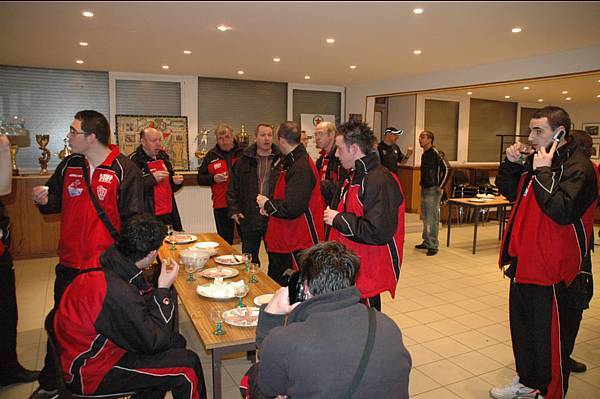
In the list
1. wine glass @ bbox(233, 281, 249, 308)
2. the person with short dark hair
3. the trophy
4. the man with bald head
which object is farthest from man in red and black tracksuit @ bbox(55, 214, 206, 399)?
the person with short dark hair

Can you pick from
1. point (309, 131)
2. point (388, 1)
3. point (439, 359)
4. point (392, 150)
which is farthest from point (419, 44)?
point (309, 131)

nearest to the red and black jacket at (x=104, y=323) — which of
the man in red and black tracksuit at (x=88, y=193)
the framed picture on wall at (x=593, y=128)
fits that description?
the man in red and black tracksuit at (x=88, y=193)

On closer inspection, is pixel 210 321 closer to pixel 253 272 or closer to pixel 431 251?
pixel 253 272

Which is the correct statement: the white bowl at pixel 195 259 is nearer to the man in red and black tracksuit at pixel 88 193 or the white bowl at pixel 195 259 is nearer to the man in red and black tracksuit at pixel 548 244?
the man in red and black tracksuit at pixel 88 193

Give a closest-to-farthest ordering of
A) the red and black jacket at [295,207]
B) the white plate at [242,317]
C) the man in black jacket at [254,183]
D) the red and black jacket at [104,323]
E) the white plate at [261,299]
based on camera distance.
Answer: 1. the red and black jacket at [104,323]
2. the white plate at [242,317]
3. the white plate at [261,299]
4. the red and black jacket at [295,207]
5. the man in black jacket at [254,183]

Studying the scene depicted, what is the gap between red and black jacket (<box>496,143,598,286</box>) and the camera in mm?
2480

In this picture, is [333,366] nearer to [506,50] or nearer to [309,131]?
[506,50]

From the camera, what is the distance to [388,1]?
136 inches

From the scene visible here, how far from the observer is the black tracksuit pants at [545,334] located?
8.74ft

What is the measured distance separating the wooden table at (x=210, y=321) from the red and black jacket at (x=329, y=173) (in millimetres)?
1257

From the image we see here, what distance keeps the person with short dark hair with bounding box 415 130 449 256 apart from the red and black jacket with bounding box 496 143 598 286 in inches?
160

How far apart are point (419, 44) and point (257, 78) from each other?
364cm

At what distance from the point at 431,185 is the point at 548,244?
14.3 ft

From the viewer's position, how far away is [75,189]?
2.85 metres
